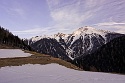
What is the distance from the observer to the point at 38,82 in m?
23.6

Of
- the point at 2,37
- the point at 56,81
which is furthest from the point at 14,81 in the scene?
the point at 2,37

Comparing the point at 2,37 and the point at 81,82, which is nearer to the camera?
the point at 81,82

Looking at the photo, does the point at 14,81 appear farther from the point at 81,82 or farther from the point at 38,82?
the point at 81,82

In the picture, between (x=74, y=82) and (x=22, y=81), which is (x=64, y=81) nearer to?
(x=74, y=82)

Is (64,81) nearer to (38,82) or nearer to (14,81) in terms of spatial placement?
(38,82)

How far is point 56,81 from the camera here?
2405 cm

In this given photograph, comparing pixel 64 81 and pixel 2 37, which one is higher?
pixel 2 37

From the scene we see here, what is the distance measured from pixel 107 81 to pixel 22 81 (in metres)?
9.59

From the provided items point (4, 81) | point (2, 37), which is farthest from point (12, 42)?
point (4, 81)

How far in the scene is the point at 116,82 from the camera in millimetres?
23500

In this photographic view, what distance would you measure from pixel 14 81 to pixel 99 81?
9.60m

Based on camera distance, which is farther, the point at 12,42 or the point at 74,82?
the point at 12,42

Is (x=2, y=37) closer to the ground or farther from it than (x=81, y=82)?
farther from it

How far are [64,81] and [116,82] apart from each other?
5692mm
